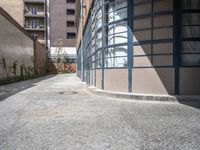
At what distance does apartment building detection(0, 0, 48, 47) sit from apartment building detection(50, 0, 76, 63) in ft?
10.2

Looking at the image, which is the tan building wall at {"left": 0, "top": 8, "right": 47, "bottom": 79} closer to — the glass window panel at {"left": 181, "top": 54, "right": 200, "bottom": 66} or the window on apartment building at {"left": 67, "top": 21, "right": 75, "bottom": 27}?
the glass window panel at {"left": 181, "top": 54, "right": 200, "bottom": 66}

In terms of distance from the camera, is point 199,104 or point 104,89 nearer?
point 199,104

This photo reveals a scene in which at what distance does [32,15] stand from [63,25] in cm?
850

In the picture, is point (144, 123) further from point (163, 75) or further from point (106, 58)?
point (106, 58)

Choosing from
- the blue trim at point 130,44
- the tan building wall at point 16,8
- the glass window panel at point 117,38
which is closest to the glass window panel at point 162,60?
the blue trim at point 130,44

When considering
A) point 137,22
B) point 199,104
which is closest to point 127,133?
point 199,104

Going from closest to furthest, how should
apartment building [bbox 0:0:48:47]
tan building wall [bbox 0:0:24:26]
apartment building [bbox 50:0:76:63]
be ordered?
tan building wall [bbox 0:0:24:26] → apartment building [bbox 0:0:48:47] → apartment building [bbox 50:0:76:63]

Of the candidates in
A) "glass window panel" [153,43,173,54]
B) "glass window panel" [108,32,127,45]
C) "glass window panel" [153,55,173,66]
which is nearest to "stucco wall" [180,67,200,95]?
"glass window panel" [153,55,173,66]

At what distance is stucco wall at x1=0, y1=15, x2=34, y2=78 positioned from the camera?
23.2 metres

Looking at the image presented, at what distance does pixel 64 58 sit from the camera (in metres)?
62.8

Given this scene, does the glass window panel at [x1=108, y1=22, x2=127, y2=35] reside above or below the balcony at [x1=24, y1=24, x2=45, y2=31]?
below

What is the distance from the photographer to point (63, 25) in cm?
6456

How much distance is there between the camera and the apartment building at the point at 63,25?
210ft

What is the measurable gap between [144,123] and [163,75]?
4.48 metres
